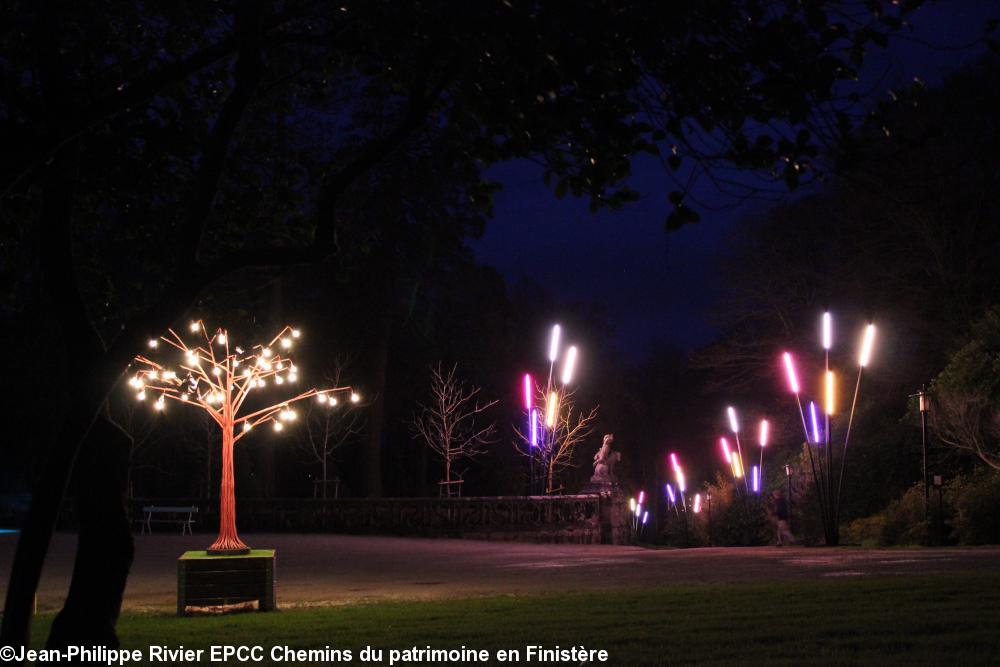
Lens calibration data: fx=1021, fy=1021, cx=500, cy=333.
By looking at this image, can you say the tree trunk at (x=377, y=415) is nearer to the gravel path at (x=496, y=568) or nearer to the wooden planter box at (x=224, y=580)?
the gravel path at (x=496, y=568)

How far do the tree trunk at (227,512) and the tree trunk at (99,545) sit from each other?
19.0 feet

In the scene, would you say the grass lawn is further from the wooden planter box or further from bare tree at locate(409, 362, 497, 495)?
bare tree at locate(409, 362, 497, 495)

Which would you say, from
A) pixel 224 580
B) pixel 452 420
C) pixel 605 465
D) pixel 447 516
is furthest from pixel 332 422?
pixel 224 580

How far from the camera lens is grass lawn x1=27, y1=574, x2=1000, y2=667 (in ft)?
23.8

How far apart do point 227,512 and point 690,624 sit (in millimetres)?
7118

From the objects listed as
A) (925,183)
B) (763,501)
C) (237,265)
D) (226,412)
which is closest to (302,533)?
(763,501)

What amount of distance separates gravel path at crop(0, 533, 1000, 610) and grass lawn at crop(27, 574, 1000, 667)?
61.2 inches

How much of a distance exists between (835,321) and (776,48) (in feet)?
97.9

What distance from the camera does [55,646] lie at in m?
6.78

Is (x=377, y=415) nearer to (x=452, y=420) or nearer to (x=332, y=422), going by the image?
(x=332, y=422)

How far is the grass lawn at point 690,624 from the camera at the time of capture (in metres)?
7.25

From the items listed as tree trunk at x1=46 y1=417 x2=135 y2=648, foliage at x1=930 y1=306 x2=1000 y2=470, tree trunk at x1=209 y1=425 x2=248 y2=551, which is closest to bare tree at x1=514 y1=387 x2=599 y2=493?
foliage at x1=930 y1=306 x2=1000 y2=470

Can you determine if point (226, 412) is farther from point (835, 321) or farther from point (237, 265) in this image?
point (835, 321)

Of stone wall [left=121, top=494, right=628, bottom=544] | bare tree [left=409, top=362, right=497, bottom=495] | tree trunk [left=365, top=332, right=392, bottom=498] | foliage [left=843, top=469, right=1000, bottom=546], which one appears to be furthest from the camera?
bare tree [left=409, top=362, right=497, bottom=495]
